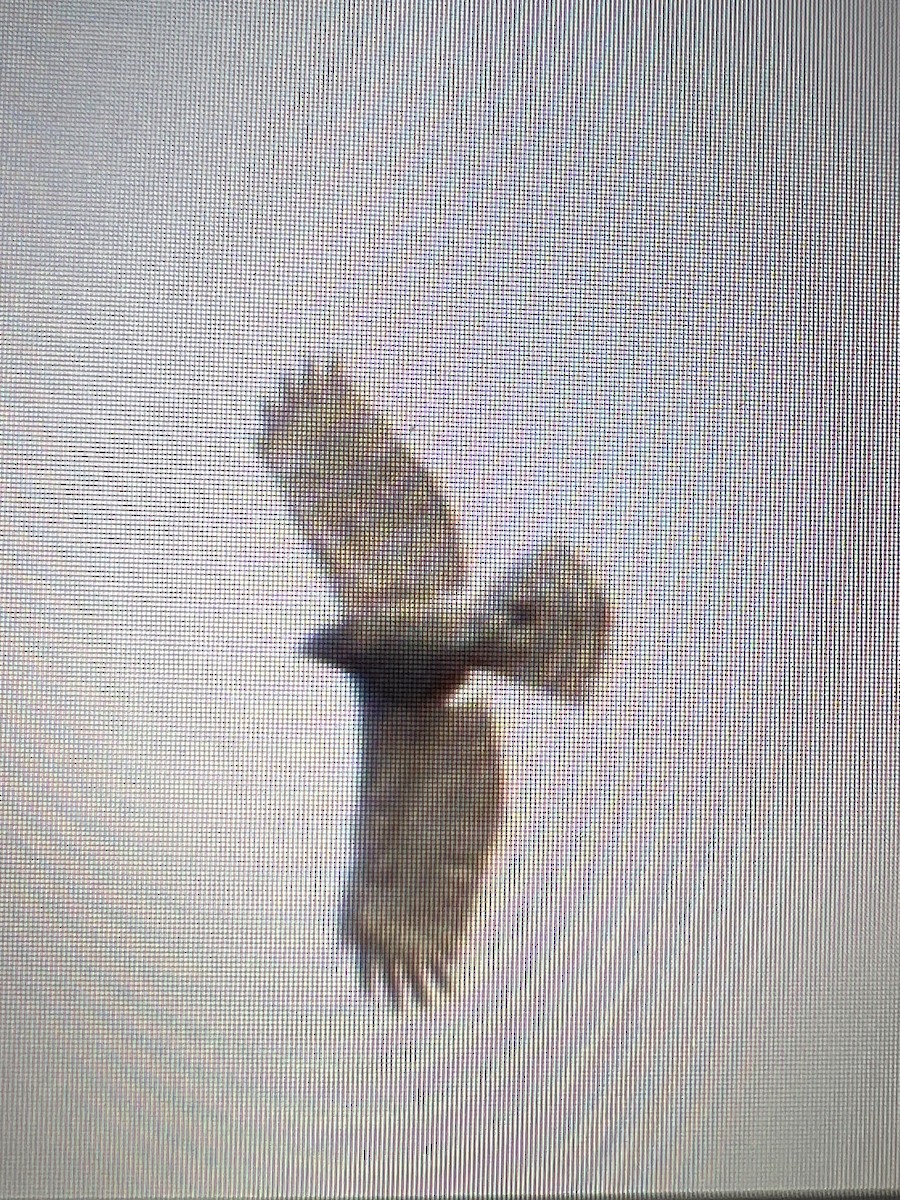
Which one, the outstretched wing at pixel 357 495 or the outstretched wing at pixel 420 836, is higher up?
the outstretched wing at pixel 357 495

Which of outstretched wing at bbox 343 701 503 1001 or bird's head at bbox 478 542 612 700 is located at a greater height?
bird's head at bbox 478 542 612 700

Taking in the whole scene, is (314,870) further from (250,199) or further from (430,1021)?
(250,199)

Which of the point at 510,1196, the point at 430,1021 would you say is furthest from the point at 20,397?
the point at 510,1196

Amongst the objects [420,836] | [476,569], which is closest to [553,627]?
[476,569]

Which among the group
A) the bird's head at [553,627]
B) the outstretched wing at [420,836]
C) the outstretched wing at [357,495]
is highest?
the outstretched wing at [357,495]

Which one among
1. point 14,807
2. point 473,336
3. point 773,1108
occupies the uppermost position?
point 473,336
